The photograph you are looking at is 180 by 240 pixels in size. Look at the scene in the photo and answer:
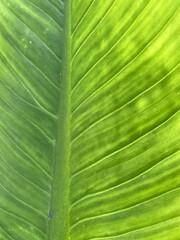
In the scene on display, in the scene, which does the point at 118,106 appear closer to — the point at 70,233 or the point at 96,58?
the point at 96,58

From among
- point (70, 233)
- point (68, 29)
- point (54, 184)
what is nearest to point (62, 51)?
point (68, 29)

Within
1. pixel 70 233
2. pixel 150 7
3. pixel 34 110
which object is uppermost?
pixel 150 7

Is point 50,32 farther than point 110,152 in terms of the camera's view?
Yes

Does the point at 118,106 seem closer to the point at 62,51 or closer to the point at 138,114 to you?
the point at 138,114

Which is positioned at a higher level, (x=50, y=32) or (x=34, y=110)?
(x=50, y=32)

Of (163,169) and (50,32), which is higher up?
(50,32)

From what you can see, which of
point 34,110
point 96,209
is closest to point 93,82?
point 34,110
